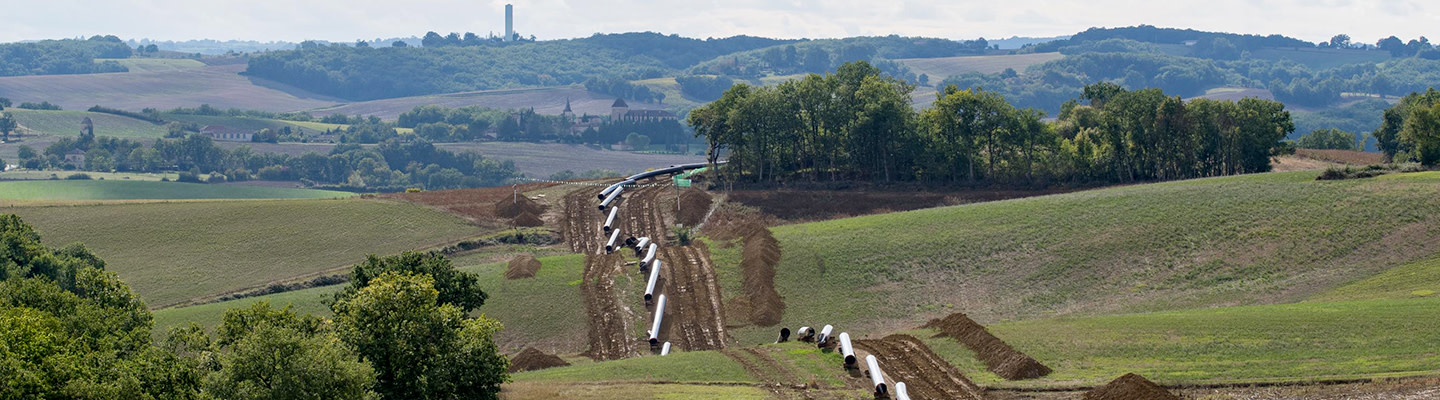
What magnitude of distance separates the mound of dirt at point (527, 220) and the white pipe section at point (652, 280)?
23.4 m

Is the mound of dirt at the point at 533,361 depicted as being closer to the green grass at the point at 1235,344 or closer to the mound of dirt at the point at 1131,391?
the green grass at the point at 1235,344

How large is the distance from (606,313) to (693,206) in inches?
1299

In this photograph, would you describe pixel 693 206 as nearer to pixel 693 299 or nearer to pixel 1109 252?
pixel 693 299

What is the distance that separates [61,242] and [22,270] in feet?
67.4

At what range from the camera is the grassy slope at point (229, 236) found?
3841 inches

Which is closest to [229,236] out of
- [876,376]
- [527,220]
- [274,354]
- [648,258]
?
[527,220]

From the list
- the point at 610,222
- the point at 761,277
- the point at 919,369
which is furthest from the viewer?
the point at 610,222

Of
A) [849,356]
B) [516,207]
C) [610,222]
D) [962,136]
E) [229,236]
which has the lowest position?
[229,236]

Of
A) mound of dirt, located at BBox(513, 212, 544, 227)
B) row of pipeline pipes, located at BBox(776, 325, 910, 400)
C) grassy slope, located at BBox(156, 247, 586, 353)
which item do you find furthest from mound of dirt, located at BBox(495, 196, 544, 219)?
row of pipeline pipes, located at BBox(776, 325, 910, 400)

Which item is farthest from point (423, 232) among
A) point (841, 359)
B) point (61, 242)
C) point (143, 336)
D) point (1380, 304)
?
point (1380, 304)

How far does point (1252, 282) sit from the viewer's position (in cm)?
7925

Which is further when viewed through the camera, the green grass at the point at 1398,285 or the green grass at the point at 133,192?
the green grass at the point at 133,192

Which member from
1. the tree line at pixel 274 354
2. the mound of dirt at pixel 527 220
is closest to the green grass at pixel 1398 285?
the tree line at pixel 274 354

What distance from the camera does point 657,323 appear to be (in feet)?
260
